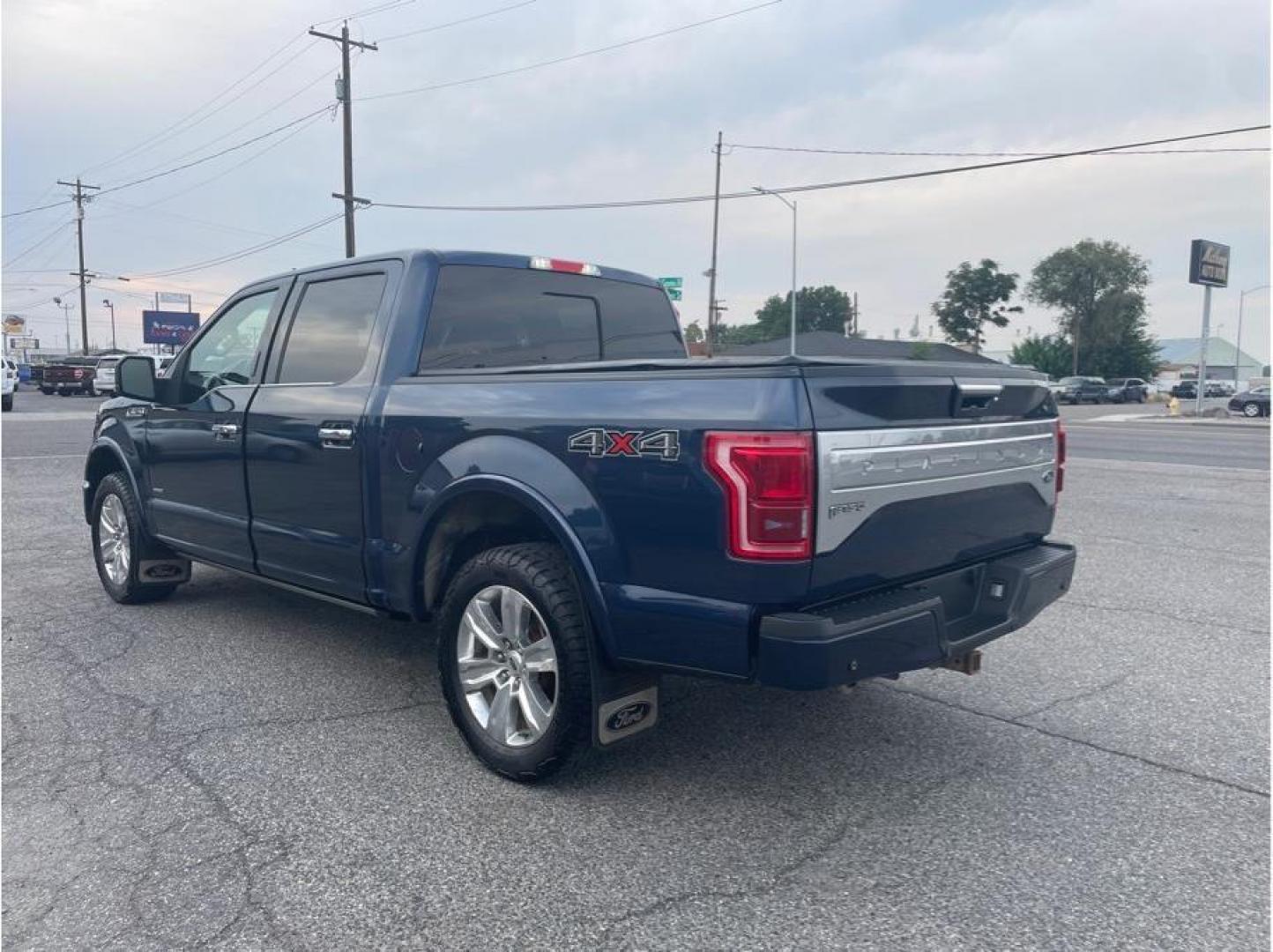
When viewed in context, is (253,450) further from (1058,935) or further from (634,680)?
(1058,935)

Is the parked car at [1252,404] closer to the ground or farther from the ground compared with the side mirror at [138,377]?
closer to the ground

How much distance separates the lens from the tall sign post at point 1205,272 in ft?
→ 134

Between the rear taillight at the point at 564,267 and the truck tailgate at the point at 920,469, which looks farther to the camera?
the rear taillight at the point at 564,267

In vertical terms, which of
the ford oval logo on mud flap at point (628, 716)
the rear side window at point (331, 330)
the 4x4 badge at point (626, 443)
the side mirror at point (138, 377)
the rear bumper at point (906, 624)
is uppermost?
the rear side window at point (331, 330)

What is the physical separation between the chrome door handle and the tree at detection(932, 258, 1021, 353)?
82640 millimetres

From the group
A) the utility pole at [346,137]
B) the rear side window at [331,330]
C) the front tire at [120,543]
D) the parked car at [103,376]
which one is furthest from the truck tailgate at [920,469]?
the parked car at [103,376]

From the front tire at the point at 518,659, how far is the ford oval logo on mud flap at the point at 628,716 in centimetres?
8

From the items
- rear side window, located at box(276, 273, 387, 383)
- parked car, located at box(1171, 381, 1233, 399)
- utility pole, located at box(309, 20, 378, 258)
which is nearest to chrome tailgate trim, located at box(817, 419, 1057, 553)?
rear side window, located at box(276, 273, 387, 383)

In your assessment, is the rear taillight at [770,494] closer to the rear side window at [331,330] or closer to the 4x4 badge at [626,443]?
the 4x4 badge at [626,443]

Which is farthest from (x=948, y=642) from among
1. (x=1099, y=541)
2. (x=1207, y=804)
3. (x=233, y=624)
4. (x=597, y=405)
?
(x=1099, y=541)

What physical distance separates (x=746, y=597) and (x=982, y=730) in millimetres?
1799

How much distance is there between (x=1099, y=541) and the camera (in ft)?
28.0

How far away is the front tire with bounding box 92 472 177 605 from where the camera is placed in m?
5.89

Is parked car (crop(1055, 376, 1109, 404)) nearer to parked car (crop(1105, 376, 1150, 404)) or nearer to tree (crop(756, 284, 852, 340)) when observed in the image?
parked car (crop(1105, 376, 1150, 404))
